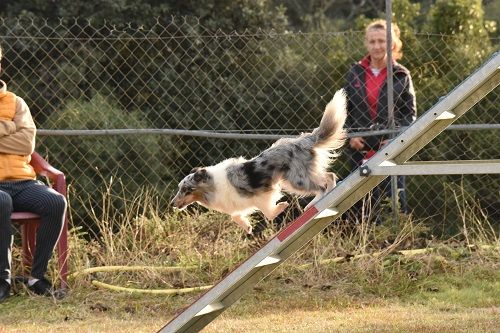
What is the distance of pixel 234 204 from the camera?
7.22 meters

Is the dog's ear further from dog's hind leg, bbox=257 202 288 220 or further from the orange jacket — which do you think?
the orange jacket

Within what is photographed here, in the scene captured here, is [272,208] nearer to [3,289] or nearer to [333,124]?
[333,124]

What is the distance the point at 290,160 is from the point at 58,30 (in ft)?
20.7

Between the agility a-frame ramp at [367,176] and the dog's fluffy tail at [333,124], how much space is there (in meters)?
1.54

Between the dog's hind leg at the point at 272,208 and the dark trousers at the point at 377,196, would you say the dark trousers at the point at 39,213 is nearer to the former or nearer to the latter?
the dog's hind leg at the point at 272,208

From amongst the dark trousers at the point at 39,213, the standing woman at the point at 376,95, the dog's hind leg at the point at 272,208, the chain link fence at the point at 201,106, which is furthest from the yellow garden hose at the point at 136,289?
the chain link fence at the point at 201,106

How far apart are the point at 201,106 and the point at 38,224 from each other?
473 centimetres

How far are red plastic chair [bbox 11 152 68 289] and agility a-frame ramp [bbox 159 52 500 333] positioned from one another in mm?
2216

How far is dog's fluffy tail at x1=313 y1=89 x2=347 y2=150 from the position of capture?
6.86 m

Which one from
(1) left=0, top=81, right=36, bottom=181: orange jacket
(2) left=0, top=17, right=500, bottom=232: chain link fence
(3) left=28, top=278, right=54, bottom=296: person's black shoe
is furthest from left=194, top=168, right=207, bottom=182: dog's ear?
(2) left=0, top=17, right=500, bottom=232: chain link fence

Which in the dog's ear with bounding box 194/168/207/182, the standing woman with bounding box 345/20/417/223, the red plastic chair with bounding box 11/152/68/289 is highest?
the standing woman with bounding box 345/20/417/223

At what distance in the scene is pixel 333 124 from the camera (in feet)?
22.7

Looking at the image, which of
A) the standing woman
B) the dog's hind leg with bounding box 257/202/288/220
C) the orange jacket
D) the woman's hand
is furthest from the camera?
the standing woman

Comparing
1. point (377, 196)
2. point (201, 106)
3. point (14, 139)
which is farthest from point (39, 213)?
point (201, 106)
